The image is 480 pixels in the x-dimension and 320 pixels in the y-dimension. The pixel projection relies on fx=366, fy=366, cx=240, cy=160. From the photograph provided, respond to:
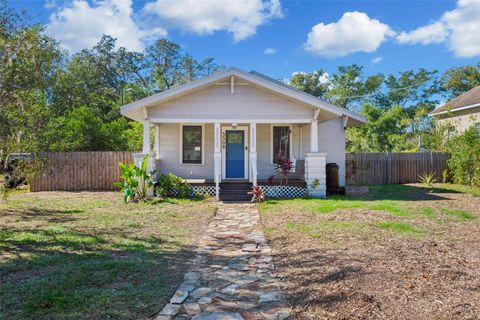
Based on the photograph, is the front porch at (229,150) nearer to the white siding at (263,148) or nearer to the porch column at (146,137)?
the white siding at (263,148)

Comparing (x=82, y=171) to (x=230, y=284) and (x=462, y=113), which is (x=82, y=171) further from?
(x=462, y=113)

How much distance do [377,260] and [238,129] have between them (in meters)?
10.2

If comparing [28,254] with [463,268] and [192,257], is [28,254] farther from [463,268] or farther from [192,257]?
[463,268]

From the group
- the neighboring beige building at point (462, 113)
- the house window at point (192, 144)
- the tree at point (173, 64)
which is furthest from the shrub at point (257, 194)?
the tree at point (173, 64)

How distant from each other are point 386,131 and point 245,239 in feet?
73.1

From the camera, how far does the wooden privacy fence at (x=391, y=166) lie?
704 inches

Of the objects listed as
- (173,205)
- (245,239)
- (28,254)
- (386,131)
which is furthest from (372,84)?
(28,254)

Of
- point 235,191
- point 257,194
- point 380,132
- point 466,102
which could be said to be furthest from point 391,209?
point 380,132

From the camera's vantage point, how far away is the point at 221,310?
145 inches

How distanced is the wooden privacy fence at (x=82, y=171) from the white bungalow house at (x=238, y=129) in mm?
2426

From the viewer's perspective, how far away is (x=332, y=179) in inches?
555

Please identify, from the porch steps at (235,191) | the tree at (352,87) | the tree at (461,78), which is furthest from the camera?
the tree at (352,87)

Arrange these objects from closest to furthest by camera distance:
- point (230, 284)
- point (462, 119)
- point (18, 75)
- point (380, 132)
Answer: point (230, 284) → point (18, 75) → point (462, 119) → point (380, 132)

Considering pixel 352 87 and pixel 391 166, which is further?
pixel 352 87
